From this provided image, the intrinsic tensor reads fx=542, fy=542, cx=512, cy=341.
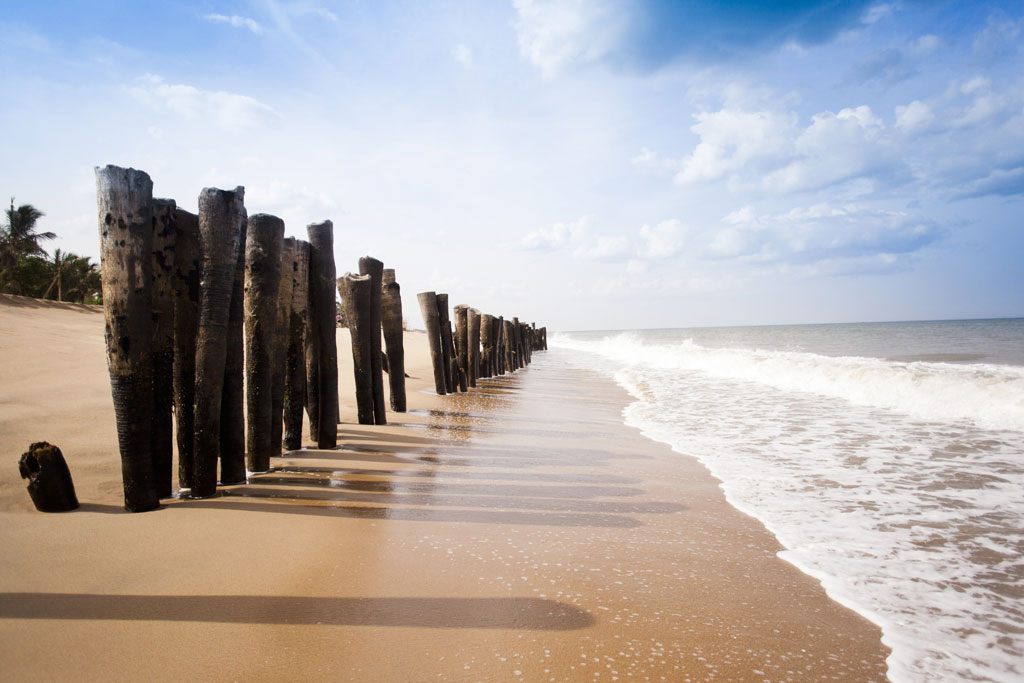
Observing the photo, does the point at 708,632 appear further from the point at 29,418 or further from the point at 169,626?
the point at 29,418

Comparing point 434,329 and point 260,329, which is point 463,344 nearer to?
point 434,329

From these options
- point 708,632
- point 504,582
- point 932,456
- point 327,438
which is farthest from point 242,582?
point 932,456

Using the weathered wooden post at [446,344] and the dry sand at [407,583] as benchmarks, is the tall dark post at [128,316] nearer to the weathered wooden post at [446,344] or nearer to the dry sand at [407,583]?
the dry sand at [407,583]

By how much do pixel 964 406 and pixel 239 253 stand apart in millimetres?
11376

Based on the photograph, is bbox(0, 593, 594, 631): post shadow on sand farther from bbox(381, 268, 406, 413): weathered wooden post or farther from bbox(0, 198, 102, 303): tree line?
bbox(0, 198, 102, 303): tree line

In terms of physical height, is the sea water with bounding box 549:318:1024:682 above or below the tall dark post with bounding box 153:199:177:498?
below

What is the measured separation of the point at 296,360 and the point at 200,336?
4.94 feet

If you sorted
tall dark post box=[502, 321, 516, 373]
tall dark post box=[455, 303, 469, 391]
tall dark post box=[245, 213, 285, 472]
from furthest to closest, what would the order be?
tall dark post box=[502, 321, 516, 373], tall dark post box=[455, 303, 469, 391], tall dark post box=[245, 213, 285, 472]

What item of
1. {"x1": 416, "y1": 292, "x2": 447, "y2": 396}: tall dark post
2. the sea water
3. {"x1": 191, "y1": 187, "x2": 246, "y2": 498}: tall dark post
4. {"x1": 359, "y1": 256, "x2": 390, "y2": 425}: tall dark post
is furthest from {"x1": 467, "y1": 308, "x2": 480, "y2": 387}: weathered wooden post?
{"x1": 191, "y1": 187, "x2": 246, "y2": 498}: tall dark post

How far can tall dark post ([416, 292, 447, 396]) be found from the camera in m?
10.9

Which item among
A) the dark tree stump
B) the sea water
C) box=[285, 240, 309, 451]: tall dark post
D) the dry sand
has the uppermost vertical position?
box=[285, 240, 309, 451]: tall dark post

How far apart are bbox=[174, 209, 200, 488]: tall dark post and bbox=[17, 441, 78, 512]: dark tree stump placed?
708 mm

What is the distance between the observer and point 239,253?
409cm

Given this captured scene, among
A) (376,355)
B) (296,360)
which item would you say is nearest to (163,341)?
(296,360)
